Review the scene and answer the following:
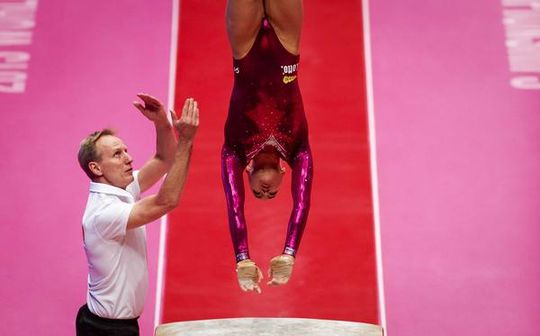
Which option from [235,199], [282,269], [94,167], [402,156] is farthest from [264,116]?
[402,156]

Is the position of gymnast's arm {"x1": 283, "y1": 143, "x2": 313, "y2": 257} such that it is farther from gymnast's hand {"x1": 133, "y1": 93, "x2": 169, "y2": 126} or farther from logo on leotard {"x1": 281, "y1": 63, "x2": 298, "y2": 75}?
gymnast's hand {"x1": 133, "y1": 93, "x2": 169, "y2": 126}

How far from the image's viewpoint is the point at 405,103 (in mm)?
5816

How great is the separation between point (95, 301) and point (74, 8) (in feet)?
10.8

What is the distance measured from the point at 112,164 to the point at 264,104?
0.81 metres

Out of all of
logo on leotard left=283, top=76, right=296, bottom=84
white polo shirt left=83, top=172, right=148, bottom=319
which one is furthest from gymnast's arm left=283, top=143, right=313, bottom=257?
white polo shirt left=83, top=172, right=148, bottom=319

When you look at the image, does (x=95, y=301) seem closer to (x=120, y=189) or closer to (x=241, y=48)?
(x=120, y=189)

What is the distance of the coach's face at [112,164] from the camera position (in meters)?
3.79

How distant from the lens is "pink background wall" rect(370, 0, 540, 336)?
501cm

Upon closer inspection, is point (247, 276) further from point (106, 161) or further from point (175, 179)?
point (106, 161)

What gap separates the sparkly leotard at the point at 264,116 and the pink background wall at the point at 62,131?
5.39 ft

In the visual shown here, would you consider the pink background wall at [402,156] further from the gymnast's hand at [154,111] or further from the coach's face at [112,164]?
the gymnast's hand at [154,111]

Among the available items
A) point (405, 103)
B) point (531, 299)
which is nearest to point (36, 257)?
point (405, 103)

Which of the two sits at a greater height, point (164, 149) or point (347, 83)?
point (347, 83)

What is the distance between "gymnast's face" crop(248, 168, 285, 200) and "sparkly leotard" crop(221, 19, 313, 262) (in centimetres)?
7
